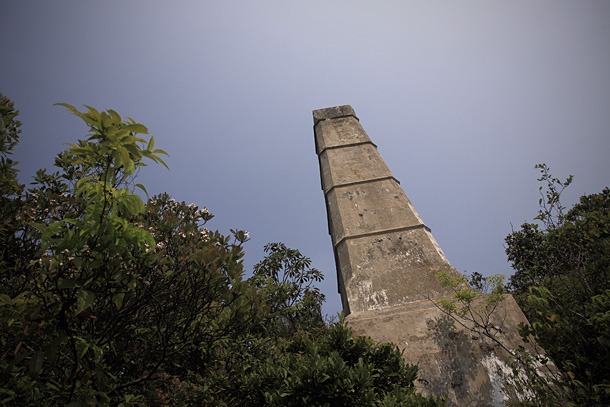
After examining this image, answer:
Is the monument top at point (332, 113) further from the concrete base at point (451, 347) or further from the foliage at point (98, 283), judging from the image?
the foliage at point (98, 283)

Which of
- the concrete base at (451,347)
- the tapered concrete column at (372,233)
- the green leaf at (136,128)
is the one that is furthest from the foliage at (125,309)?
the tapered concrete column at (372,233)

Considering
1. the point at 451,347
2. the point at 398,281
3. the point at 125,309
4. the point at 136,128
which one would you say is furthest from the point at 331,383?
the point at 398,281

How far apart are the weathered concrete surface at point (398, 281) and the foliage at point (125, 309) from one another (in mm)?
1157

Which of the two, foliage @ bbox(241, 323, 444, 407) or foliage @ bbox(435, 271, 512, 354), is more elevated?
foliage @ bbox(435, 271, 512, 354)

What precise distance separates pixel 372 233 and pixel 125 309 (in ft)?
14.4

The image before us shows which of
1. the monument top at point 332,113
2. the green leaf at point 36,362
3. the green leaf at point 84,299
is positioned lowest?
the green leaf at point 36,362

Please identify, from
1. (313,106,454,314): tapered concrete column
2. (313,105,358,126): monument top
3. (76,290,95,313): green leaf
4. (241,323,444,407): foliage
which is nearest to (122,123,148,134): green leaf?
(76,290,95,313): green leaf

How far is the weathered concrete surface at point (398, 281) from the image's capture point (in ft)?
12.9

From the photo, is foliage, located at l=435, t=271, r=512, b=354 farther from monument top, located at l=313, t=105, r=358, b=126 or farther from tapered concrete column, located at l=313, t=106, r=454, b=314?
monument top, located at l=313, t=105, r=358, b=126

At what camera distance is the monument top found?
8445mm

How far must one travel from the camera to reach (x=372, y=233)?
577 centimetres

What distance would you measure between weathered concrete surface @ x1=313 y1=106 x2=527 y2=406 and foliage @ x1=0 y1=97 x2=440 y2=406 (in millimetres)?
1157

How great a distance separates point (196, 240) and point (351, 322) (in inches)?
104

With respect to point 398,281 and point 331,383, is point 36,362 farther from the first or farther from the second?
point 398,281
